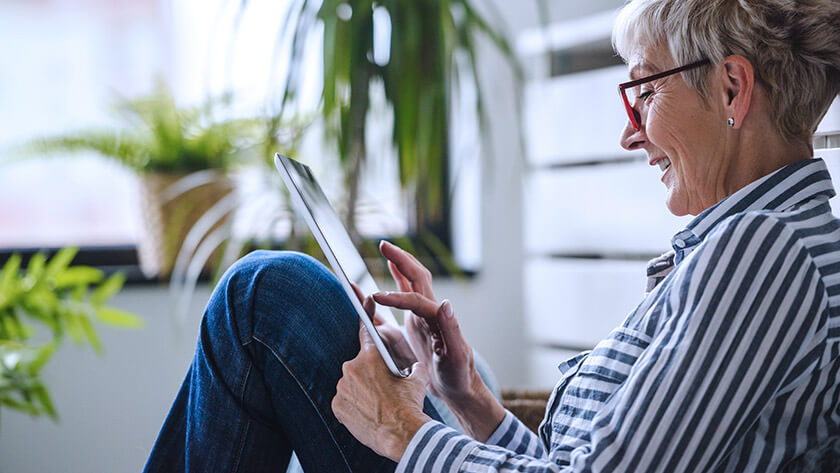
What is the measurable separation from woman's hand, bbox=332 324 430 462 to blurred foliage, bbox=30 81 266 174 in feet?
4.70

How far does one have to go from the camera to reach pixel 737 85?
894 millimetres

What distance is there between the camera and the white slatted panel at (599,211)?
2.13 metres

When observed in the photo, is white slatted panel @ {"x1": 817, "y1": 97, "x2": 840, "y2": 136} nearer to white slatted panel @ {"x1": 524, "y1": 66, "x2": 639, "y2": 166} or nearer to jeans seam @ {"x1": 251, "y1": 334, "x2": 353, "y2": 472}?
jeans seam @ {"x1": 251, "y1": 334, "x2": 353, "y2": 472}

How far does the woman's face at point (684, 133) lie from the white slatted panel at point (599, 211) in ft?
3.33

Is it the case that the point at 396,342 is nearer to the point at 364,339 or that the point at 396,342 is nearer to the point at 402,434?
the point at 364,339

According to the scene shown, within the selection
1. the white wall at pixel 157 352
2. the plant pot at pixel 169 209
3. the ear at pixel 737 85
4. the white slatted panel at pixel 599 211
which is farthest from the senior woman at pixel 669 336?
the plant pot at pixel 169 209

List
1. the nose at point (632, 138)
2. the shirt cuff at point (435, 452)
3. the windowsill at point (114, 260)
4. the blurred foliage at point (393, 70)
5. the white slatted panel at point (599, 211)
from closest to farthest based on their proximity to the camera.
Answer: the shirt cuff at point (435, 452)
the nose at point (632, 138)
the blurred foliage at point (393, 70)
the white slatted panel at point (599, 211)
the windowsill at point (114, 260)

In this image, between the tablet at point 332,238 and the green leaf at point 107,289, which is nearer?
the tablet at point 332,238


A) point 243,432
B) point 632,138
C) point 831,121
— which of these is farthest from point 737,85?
point 243,432

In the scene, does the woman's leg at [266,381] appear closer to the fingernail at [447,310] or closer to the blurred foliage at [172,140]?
the fingernail at [447,310]

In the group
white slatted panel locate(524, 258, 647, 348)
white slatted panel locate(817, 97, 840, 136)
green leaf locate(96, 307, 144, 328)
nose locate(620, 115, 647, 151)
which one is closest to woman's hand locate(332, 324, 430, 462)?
nose locate(620, 115, 647, 151)

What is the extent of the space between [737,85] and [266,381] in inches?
23.8

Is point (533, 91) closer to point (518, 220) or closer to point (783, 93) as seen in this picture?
point (518, 220)

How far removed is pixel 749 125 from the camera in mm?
911
